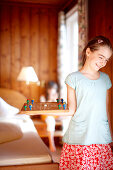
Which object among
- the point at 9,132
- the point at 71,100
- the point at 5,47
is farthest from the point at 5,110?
the point at 5,47

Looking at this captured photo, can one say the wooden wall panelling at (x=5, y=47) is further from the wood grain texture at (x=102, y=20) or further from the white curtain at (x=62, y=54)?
the wood grain texture at (x=102, y=20)

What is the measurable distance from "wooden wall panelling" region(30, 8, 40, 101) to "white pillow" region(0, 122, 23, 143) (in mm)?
2654

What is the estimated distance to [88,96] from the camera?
1.40 m

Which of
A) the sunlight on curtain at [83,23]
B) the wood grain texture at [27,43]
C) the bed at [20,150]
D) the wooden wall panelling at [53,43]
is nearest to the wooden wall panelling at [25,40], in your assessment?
the wood grain texture at [27,43]

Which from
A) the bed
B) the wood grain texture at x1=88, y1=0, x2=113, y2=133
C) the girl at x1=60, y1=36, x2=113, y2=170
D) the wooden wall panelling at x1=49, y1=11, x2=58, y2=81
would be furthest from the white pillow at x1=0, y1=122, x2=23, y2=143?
the wooden wall panelling at x1=49, y1=11, x2=58, y2=81

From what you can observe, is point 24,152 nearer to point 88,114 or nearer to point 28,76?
point 88,114

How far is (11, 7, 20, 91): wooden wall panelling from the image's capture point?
4.57 meters

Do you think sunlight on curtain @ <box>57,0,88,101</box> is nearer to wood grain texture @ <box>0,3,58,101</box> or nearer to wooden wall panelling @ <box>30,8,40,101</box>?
wood grain texture @ <box>0,3,58,101</box>

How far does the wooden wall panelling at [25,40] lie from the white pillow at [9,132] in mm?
2653

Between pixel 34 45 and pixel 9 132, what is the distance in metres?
3.05

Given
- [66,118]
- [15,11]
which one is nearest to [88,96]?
[66,118]

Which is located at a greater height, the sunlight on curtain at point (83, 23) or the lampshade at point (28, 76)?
the sunlight on curtain at point (83, 23)

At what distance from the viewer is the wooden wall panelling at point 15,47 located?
4.57 meters

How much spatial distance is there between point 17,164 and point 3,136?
0.34 meters
